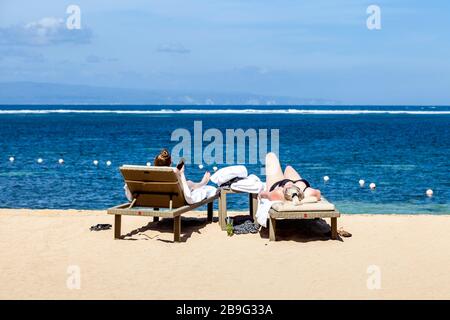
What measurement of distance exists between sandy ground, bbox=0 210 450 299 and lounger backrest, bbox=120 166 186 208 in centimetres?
50

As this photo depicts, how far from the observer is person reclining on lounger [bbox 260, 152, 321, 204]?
330 inches

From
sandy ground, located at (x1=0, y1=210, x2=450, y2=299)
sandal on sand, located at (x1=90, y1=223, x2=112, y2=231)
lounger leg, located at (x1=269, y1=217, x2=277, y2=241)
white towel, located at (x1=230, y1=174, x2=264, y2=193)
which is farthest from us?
sandal on sand, located at (x1=90, y1=223, x2=112, y2=231)

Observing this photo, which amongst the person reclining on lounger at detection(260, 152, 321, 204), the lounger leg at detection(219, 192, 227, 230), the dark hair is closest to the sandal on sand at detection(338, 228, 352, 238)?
the person reclining on lounger at detection(260, 152, 321, 204)

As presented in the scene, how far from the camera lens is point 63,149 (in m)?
33.9

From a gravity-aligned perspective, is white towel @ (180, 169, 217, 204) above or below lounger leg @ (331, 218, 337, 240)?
above

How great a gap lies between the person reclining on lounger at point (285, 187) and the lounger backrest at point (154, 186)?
4.17 ft

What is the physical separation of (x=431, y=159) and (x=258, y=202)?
837 inches

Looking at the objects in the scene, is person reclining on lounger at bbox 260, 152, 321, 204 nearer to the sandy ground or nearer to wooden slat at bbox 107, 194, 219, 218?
the sandy ground

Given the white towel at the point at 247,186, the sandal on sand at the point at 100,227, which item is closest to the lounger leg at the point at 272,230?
the white towel at the point at 247,186

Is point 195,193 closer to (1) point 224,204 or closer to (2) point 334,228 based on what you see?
(1) point 224,204

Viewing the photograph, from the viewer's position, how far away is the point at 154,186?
28.2 ft

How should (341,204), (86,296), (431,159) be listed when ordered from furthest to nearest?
(431,159), (341,204), (86,296)
